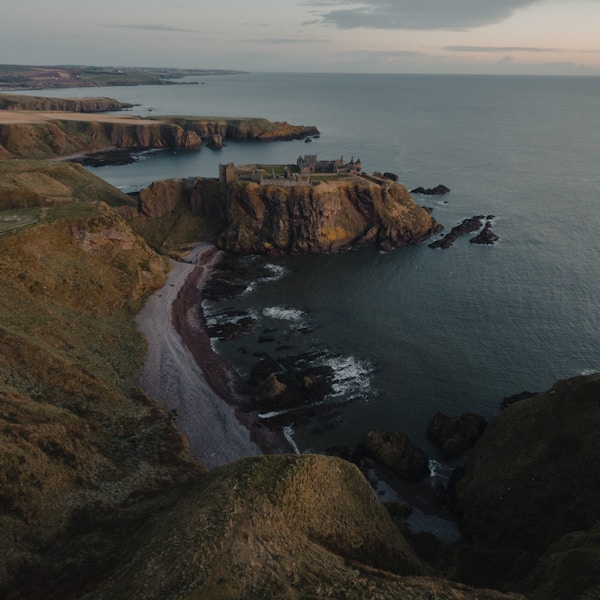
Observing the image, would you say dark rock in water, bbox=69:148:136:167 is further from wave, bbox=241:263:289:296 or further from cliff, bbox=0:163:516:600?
cliff, bbox=0:163:516:600

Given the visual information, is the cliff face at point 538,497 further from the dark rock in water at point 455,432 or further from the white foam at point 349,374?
the white foam at point 349,374

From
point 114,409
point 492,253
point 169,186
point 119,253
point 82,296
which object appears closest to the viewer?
point 114,409

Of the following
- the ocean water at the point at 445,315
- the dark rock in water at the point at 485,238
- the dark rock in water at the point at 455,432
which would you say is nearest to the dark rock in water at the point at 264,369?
the ocean water at the point at 445,315

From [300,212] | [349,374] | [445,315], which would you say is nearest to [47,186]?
[300,212]

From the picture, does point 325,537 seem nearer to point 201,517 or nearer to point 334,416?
point 201,517

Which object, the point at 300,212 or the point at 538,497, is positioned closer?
the point at 538,497

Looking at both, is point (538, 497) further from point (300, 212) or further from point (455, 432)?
point (300, 212)

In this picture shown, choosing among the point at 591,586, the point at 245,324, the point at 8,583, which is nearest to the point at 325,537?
the point at 591,586
